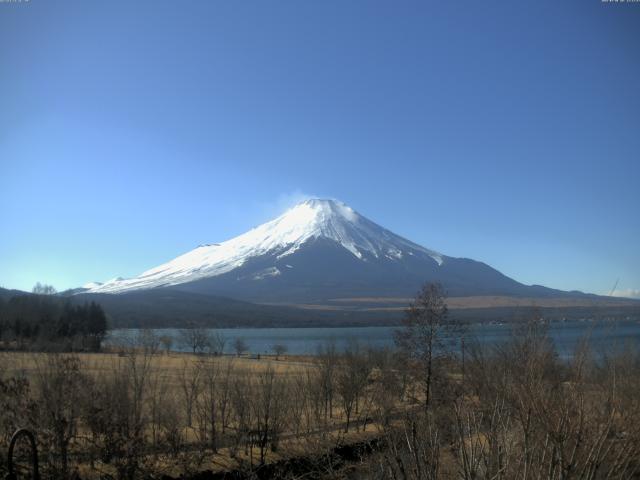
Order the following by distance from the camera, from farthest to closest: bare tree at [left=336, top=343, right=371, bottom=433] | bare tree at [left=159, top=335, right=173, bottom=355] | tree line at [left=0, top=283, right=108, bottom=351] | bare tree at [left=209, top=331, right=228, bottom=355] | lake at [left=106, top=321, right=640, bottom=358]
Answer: tree line at [left=0, top=283, right=108, bottom=351], bare tree at [left=209, top=331, right=228, bottom=355], bare tree at [left=159, top=335, right=173, bottom=355], bare tree at [left=336, top=343, right=371, bottom=433], lake at [left=106, top=321, right=640, bottom=358]

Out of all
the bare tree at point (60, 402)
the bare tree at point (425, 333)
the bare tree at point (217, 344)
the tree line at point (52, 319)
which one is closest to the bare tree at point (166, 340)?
the bare tree at point (217, 344)

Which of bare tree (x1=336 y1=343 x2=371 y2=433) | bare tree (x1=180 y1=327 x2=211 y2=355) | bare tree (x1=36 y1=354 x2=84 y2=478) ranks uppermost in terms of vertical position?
bare tree (x1=36 y1=354 x2=84 y2=478)

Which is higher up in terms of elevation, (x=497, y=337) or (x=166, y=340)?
(x=166, y=340)

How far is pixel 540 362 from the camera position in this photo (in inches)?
292

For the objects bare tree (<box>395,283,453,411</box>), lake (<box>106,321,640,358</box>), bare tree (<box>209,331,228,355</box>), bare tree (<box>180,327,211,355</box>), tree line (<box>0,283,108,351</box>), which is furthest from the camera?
bare tree (<box>180,327,211,355</box>)

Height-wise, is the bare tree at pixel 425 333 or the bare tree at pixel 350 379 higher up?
the bare tree at pixel 425 333

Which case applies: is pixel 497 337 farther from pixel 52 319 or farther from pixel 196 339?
pixel 52 319

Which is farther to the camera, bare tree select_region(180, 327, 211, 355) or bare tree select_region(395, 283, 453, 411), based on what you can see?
bare tree select_region(180, 327, 211, 355)

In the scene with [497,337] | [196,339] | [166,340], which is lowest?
[196,339]

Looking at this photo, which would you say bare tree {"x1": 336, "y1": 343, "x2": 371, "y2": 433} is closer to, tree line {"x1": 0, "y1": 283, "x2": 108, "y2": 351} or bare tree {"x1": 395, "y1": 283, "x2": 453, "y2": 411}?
bare tree {"x1": 395, "y1": 283, "x2": 453, "y2": 411}

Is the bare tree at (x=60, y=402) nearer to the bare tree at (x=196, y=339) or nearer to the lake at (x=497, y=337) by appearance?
the lake at (x=497, y=337)

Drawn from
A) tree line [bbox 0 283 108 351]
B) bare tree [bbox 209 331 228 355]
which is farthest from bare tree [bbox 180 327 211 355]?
tree line [bbox 0 283 108 351]

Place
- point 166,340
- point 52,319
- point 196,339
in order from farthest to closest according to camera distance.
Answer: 1. point 196,339
2. point 52,319
3. point 166,340

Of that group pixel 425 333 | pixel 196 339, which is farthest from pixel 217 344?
pixel 425 333
